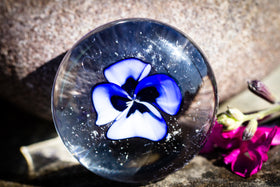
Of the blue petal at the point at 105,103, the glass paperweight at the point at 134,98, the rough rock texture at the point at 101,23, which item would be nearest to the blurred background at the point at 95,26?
the rough rock texture at the point at 101,23

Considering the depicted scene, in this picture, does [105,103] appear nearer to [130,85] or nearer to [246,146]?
[130,85]

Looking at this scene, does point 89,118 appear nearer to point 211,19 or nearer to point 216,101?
point 216,101

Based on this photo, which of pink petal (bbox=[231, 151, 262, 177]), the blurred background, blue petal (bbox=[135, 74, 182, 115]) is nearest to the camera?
blue petal (bbox=[135, 74, 182, 115])

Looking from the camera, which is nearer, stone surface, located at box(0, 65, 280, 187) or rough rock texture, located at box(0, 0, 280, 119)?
→ stone surface, located at box(0, 65, 280, 187)

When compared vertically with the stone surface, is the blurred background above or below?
Answer: above

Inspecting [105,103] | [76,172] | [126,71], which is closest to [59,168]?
[76,172]

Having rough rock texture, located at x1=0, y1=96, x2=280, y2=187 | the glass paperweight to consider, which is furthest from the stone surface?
the glass paperweight

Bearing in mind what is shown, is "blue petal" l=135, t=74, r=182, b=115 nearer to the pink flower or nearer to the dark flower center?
the dark flower center

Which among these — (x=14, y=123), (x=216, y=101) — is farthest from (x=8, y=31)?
(x=216, y=101)
